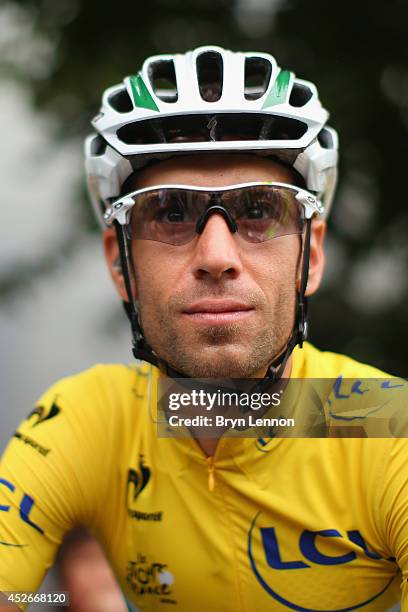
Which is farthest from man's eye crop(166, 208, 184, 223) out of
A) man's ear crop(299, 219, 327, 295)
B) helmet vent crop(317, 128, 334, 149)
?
→ helmet vent crop(317, 128, 334, 149)

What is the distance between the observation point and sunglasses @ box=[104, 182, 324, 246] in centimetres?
228

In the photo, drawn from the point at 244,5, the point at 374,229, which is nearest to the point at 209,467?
the point at 374,229

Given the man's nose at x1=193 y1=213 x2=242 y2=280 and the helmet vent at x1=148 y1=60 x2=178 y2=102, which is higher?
the helmet vent at x1=148 y1=60 x2=178 y2=102

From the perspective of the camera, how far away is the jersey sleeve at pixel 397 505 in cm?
198

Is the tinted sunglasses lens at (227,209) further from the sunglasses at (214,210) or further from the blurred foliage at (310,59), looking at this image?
the blurred foliage at (310,59)

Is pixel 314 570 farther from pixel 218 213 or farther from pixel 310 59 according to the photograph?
pixel 310 59

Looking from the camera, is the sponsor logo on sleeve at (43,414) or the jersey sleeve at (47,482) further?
the sponsor logo on sleeve at (43,414)

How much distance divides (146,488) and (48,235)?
89.8 inches

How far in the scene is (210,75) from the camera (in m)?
2.68

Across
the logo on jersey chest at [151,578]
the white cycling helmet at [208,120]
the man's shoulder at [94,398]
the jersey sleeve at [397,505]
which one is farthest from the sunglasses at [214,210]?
the logo on jersey chest at [151,578]

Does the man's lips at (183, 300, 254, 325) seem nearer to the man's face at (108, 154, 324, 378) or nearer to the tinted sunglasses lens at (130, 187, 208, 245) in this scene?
the man's face at (108, 154, 324, 378)

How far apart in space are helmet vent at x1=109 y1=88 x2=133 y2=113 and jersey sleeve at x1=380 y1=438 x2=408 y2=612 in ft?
5.35

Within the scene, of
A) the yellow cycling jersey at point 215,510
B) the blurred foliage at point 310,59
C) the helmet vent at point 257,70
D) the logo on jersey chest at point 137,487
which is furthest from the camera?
the blurred foliage at point 310,59

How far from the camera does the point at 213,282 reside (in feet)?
7.20
